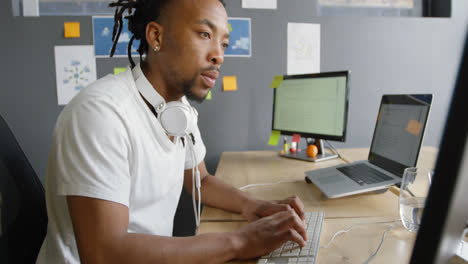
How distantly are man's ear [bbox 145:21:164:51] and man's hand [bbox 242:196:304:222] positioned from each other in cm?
53

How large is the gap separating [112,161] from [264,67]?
131cm

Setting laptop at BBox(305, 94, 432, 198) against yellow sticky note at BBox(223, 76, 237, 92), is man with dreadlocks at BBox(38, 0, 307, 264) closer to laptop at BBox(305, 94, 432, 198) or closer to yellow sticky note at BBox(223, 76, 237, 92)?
laptop at BBox(305, 94, 432, 198)

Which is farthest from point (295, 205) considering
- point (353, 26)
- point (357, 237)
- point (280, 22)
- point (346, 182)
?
point (353, 26)

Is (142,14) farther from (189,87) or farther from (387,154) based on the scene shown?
(387,154)

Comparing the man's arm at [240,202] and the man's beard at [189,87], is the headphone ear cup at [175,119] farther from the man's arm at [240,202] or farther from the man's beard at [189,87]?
the man's arm at [240,202]

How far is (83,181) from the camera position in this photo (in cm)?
61

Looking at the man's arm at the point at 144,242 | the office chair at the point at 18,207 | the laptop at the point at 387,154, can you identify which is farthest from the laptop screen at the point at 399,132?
the office chair at the point at 18,207

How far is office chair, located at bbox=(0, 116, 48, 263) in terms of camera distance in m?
0.63

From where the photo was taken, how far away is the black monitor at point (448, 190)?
0.45 feet

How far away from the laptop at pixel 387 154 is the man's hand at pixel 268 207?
0.15 meters

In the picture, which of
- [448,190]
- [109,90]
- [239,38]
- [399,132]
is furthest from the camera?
[239,38]

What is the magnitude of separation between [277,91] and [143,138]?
3.45ft

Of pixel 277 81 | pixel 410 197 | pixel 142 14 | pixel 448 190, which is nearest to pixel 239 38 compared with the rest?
pixel 277 81

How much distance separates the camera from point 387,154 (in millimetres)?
1044
